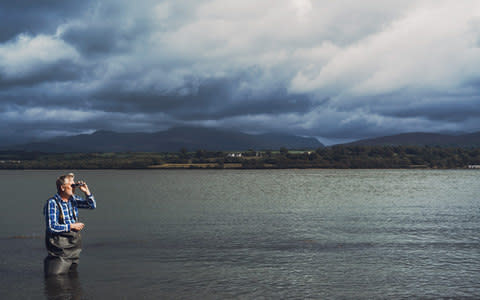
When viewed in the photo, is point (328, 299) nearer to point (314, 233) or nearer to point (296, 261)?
point (296, 261)

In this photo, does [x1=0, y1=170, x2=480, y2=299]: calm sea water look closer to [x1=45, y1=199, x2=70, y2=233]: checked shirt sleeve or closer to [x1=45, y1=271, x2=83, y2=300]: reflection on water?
[x1=45, y1=271, x2=83, y2=300]: reflection on water

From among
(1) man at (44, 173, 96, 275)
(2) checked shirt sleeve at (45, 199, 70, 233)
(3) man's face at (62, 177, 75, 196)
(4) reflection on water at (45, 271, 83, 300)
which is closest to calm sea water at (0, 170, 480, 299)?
(4) reflection on water at (45, 271, 83, 300)

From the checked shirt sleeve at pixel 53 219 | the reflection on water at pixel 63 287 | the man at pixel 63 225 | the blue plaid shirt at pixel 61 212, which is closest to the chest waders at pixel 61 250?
the man at pixel 63 225

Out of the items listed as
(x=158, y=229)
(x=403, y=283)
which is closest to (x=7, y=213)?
(x=158, y=229)

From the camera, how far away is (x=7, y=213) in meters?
42.2

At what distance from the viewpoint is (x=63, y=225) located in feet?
45.1

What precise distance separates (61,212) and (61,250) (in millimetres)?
1506

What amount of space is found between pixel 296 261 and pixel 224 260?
3.46m

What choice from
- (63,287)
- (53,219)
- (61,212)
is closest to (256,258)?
(63,287)

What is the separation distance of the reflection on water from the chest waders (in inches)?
20.2

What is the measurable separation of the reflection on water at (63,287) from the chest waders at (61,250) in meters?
0.51

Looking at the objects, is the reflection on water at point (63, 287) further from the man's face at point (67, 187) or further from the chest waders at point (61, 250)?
the man's face at point (67, 187)

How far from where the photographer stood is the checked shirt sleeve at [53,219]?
1366 centimetres

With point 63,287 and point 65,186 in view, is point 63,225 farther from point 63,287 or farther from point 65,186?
point 63,287
